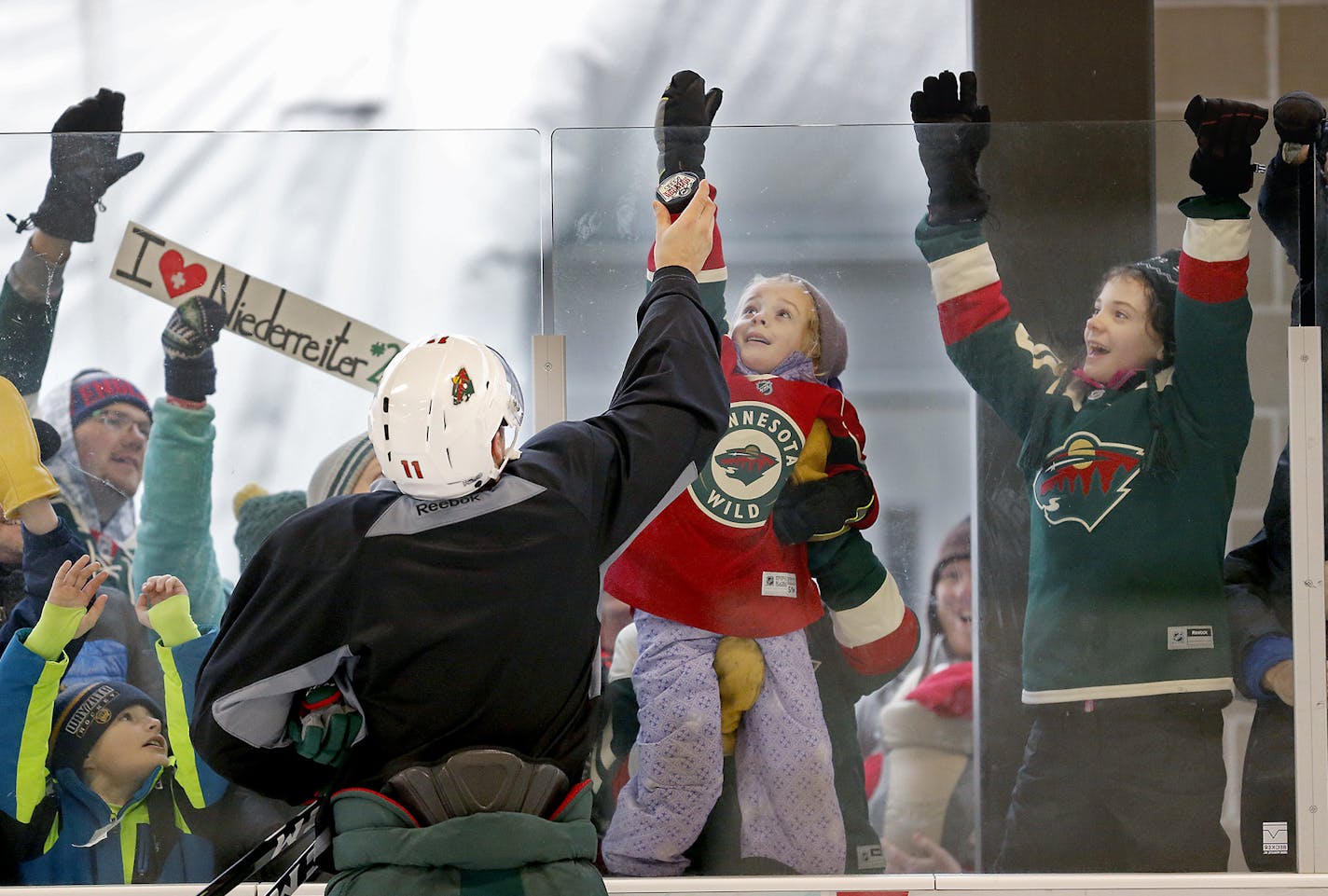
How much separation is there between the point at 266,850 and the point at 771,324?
1.37 meters

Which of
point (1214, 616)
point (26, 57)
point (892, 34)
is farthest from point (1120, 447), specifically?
point (26, 57)

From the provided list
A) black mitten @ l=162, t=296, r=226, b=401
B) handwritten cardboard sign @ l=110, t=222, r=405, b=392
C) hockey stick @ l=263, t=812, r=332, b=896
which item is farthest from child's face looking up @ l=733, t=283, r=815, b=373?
hockey stick @ l=263, t=812, r=332, b=896

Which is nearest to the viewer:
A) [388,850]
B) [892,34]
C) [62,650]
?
[388,850]

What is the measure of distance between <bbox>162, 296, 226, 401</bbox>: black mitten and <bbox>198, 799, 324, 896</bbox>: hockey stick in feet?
3.30

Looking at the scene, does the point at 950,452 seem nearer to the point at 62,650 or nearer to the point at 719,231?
the point at 719,231

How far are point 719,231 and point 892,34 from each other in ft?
3.63

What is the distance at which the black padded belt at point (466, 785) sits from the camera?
64.0 inches

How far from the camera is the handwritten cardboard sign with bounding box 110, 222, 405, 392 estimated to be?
96.9 inches

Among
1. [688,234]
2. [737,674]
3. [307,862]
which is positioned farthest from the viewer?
[737,674]

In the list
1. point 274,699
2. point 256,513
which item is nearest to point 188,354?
point 256,513

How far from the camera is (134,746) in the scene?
2.45 meters

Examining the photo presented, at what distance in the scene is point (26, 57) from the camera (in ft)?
10.6

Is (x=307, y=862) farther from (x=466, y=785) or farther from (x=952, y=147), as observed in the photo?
(x=952, y=147)

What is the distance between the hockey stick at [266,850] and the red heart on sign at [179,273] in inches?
45.9
